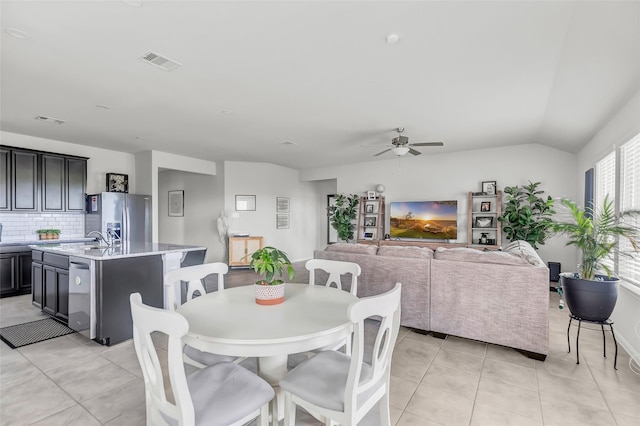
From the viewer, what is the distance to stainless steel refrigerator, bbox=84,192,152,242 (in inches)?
218

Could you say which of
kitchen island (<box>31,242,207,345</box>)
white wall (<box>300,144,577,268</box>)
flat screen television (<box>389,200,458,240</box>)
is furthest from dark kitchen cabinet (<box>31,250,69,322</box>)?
white wall (<box>300,144,577,268</box>)

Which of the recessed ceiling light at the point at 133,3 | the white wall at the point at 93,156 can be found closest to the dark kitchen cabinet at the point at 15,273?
the white wall at the point at 93,156

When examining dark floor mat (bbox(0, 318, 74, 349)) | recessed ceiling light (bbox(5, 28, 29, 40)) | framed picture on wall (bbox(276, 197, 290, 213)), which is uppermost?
recessed ceiling light (bbox(5, 28, 29, 40))

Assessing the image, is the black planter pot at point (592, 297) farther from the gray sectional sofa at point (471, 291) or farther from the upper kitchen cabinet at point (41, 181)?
the upper kitchen cabinet at point (41, 181)

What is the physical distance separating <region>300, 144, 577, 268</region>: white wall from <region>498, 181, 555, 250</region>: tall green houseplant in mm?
266

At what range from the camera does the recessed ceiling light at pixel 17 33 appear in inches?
87.7

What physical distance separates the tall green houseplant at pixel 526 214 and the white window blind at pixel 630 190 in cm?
214

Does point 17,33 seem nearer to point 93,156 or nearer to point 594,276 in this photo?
point 93,156

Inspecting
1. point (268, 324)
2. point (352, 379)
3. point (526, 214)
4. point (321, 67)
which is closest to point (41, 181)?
point (321, 67)

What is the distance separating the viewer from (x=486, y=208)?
616 centimetres

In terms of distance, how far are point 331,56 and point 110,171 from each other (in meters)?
5.70

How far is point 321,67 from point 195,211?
6.20m

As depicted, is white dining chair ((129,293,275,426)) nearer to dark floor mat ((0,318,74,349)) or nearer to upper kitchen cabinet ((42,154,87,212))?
dark floor mat ((0,318,74,349))

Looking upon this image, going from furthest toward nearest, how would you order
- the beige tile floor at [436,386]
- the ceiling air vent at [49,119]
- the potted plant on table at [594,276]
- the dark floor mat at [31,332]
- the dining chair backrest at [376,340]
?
the ceiling air vent at [49,119], the dark floor mat at [31,332], the potted plant on table at [594,276], the beige tile floor at [436,386], the dining chair backrest at [376,340]
